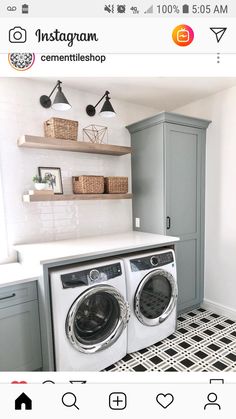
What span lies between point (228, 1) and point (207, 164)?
2.04 meters

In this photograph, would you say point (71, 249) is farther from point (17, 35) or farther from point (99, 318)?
point (17, 35)

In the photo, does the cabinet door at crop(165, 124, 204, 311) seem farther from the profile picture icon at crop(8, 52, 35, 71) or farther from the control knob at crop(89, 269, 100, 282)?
the profile picture icon at crop(8, 52, 35, 71)

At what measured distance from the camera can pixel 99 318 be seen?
184cm

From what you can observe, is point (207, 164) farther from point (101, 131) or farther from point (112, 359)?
point (112, 359)

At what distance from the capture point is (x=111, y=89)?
2385mm

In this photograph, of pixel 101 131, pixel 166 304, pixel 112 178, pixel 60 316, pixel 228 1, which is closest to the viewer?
pixel 228 1

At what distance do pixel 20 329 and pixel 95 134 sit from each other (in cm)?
192

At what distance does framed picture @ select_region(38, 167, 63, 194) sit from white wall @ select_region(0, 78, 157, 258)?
52mm

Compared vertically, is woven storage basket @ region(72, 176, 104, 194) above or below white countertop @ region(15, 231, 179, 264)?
above

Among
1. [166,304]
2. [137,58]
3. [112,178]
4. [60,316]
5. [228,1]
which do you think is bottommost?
[166,304]

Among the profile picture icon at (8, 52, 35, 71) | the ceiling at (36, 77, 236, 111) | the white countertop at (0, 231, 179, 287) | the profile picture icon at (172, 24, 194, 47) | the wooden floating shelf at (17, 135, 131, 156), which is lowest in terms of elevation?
the white countertop at (0, 231, 179, 287)

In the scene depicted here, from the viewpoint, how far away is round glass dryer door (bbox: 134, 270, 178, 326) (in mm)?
1943

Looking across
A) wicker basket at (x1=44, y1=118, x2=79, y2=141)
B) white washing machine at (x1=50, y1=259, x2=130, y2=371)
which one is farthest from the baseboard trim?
wicker basket at (x1=44, y1=118, x2=79, y2=141)
